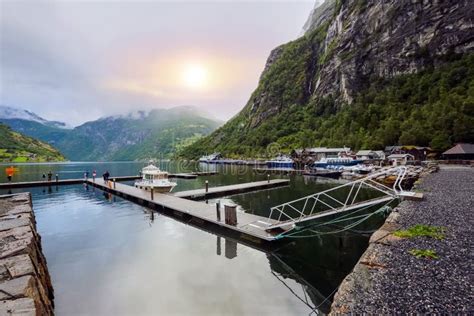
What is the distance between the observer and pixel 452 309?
5.28 metres

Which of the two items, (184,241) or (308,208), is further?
(308,208)

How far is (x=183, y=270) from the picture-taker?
12.1 m

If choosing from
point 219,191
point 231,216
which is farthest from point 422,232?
point 219,191

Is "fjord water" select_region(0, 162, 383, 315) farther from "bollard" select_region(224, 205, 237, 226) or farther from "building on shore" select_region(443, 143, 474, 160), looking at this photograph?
"building on shore" select_region(443, 143, 474, 160)

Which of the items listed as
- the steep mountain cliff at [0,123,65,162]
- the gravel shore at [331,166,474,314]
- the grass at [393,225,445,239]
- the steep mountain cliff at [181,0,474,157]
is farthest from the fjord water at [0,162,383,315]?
the steep mountain cliff at [0,123,65,162]

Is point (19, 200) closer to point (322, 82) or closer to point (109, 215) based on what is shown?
point (109, 215)

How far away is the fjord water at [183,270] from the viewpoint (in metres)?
9.31

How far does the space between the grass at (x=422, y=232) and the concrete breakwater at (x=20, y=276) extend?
1224 cm

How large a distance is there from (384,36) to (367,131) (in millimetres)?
46694

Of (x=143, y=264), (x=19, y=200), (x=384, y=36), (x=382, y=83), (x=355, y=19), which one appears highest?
(x=355, y=19)

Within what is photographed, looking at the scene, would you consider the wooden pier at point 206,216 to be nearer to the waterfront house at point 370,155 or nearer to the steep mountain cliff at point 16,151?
the waterfront house at point 370,155

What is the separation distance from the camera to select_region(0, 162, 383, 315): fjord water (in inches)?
367

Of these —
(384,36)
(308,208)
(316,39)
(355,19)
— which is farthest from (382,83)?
(308,208)

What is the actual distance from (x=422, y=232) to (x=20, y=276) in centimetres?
1418
